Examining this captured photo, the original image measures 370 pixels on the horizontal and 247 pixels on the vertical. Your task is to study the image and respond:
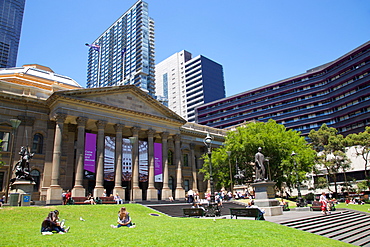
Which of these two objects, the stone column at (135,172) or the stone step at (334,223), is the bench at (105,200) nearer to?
the stone column at (135,172)

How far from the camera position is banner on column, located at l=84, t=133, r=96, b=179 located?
108 feet

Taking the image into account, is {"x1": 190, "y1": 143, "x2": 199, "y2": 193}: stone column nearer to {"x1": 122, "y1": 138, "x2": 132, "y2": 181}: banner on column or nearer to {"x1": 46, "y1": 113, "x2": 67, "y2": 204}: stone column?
{"x1": 122, "y1": 138, "x2": 132, "y2": 181}: banner on column

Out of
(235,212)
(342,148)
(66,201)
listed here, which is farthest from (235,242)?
(342,148)

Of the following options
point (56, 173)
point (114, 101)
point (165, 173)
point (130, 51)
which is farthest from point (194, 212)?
point (130, 51)

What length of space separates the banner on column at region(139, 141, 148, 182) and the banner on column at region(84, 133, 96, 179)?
669 cm

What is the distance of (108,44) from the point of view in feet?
478

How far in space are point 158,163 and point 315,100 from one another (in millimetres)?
59993

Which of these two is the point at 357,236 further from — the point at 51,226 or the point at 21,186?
the point at 21,186

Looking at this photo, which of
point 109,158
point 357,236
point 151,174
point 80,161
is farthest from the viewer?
point 151,174

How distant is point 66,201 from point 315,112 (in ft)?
240

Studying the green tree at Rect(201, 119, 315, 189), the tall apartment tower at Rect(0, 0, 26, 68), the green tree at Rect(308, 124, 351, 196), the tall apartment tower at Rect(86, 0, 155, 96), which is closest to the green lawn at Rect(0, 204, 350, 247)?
the green tree at Rect(201, 119, 315, 189)

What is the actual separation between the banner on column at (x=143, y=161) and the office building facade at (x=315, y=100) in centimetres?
5502

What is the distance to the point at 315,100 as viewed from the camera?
8119 centimetres

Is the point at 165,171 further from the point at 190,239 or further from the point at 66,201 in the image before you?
the point at 190,239
